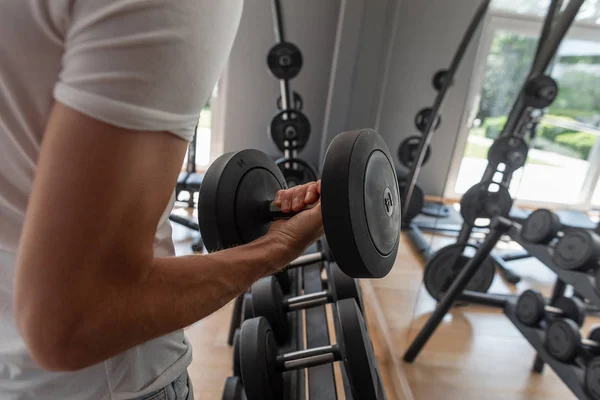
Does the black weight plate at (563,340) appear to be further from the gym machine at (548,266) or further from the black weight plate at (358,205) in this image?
the black weight plate at (358,205)

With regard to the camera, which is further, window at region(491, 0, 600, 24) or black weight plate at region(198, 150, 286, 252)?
window at region(491, 0, 600, 24)

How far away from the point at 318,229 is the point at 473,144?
152 cm

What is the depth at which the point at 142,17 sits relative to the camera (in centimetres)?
31

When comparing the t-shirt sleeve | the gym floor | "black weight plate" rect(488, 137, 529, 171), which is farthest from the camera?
"black weight plate" rect(488, 137, 529, 171)

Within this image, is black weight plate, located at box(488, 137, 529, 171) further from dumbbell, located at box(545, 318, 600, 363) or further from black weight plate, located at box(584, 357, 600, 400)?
black weight plate, located at box(584, 357, 600, 400)

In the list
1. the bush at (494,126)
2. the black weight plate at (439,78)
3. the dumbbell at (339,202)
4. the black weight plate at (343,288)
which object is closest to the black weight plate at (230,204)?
the dumbbell at (339,202)

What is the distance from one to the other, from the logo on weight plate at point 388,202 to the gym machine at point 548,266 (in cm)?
74

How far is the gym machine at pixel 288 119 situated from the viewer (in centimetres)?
243

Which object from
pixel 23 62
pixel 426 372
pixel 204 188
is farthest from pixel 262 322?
pixel 426 372

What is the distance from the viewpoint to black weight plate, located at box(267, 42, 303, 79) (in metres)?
2.43

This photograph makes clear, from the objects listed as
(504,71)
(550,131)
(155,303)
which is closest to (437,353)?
(550,131)

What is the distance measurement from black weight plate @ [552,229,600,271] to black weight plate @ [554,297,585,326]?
1.55 feet

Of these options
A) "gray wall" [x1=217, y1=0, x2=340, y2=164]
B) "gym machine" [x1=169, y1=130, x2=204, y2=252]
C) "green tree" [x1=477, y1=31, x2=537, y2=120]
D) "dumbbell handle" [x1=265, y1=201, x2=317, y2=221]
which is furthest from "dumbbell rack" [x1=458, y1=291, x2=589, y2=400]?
"gray wall" [x1=217, y1=0, x2=340, y2=164]

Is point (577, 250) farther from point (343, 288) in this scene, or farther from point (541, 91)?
point (541, 91)
